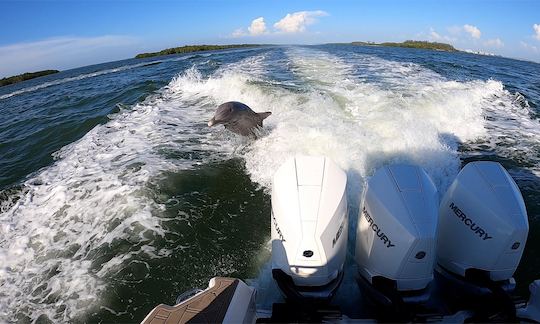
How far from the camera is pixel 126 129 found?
29.8 ft

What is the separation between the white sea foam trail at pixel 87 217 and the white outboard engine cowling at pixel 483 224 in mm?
3390

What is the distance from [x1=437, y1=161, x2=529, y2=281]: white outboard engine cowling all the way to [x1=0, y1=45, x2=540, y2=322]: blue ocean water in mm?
1154

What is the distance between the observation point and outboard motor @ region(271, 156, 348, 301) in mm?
2771

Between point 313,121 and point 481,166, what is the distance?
15.1 ft

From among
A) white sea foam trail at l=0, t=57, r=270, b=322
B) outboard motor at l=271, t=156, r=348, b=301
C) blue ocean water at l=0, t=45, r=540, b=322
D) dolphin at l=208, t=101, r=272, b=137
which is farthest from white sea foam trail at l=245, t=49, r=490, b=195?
outboard motor at l=271, t=156, r=348, b=301

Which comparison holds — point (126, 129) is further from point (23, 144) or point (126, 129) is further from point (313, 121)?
point (313, 121)

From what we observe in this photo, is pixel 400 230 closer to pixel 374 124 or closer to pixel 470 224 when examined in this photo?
pixel 470 224

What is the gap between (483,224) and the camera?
2.85m

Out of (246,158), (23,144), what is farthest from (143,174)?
(23,144)

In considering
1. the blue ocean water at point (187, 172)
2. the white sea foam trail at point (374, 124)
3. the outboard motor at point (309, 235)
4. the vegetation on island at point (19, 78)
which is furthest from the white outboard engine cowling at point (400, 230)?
the vegetation on island at point (19, 78)

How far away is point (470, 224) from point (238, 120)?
213 inches

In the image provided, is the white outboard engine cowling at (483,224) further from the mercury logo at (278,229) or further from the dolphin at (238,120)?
the dolphin at (238,120)

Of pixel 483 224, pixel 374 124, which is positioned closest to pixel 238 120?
pixel 374 124

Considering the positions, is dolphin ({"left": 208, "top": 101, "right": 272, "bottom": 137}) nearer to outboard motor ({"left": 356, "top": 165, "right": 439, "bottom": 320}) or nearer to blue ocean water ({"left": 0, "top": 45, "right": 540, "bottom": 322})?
blue ocean water ({"left": 0, "top": 45, "right": 540, "bottom": 322})
